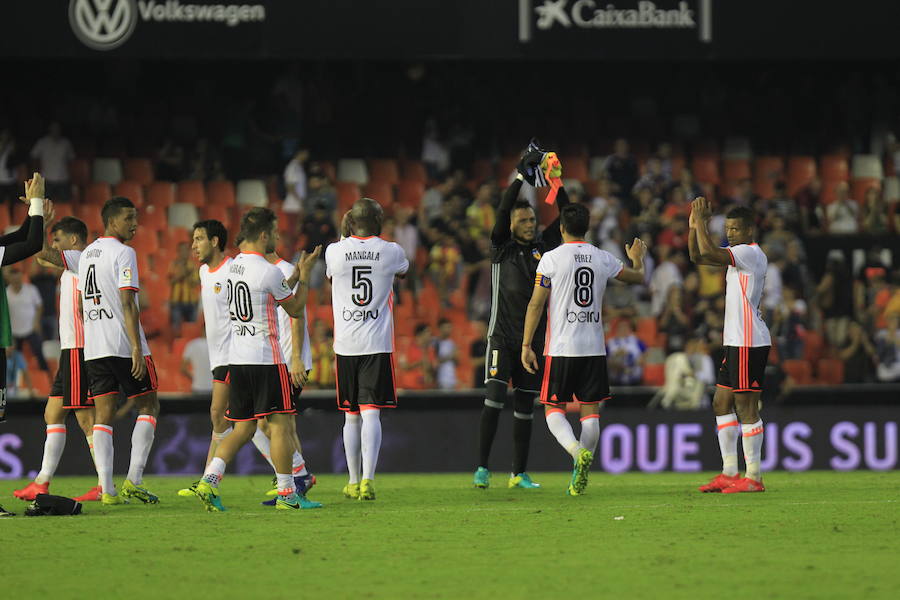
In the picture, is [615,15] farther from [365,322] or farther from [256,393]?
[256,393]

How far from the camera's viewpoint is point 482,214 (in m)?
18.7

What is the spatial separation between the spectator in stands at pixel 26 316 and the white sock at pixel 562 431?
8.70 metres

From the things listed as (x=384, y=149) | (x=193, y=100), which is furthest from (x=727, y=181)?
(x=193, y=100)

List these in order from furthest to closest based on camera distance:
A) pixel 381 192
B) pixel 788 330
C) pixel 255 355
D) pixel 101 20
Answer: pixel 381 192, pixel 101 20, pixel 788 330, pixel 255 355

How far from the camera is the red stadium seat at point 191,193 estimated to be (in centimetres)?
1964

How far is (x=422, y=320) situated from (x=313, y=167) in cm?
314

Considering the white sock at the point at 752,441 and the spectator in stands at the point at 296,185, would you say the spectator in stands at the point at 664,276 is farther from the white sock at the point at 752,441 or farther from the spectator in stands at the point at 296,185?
the white sock at the point at 752,441

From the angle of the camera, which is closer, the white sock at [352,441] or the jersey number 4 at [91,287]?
the jersey number 4 at [91,287]

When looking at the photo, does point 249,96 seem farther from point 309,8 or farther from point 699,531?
point 699,531

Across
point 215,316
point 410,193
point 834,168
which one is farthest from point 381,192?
point 215,316

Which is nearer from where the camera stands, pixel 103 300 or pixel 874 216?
pixel 103 300

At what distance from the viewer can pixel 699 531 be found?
7898mm

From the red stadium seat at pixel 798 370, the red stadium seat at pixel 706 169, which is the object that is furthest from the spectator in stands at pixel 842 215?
the red stadium seat at pixel 798 370

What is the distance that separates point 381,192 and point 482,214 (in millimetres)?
2016
